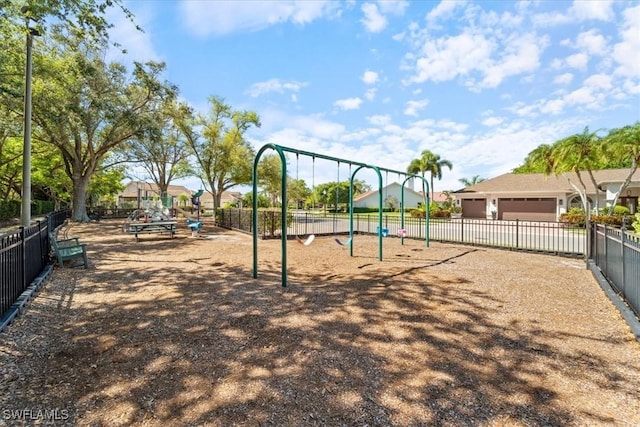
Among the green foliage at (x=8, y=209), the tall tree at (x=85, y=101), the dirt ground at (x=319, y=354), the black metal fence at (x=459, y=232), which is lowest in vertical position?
the dirt ground at (x=319, y=354)

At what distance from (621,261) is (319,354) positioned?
5.27 meters

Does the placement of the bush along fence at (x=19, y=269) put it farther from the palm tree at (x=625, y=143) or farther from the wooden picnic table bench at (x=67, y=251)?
the palm tree at (x=625, y=143)

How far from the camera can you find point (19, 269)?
5.03 meters

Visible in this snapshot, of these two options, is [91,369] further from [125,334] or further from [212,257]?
[212,257]

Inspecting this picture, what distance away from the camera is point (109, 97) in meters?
19.2

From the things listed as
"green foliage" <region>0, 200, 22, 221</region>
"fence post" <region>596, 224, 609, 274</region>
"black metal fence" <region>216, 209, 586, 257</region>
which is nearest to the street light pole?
"black metal fence" <region>216, 209, 586, 257</region>

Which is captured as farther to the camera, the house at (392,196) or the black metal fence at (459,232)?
the house at (392,196)

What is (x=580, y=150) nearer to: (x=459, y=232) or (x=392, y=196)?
(x=459, y=232)

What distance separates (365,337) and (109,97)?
852 inches

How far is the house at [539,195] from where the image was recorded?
1025 inches

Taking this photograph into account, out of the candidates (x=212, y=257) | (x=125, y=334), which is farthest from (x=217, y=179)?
(x=125, y=334)

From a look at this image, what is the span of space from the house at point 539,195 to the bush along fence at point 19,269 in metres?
29.0

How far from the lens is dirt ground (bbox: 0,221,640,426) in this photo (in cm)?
253

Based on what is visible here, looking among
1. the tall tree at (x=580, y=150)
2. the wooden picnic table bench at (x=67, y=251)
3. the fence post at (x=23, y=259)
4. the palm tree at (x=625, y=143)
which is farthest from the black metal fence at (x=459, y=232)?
the fence post at (x=23, y=259)
